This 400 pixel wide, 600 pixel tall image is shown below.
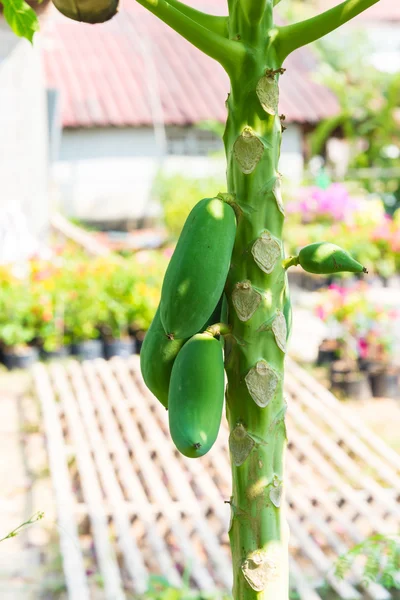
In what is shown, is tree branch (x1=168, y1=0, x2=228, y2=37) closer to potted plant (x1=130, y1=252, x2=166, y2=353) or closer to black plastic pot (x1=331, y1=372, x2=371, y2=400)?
black plastic pot (x1=331, y1=372, x2=371, y2=400)

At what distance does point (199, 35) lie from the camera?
3.02 feet

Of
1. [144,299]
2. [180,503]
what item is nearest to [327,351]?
[144,299]

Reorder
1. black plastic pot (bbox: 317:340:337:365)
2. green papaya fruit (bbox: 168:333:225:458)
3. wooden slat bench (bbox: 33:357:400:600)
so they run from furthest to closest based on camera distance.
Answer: black plastic pot (bbox: 317:340:337:365) → wooden slat bench (bbox: 33:357:400:600) → green papaya fruit (bbox: 168:333:225:458)

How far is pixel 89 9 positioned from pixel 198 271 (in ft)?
1.35

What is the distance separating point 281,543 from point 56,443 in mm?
3300

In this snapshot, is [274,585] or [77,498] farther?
[77,498]

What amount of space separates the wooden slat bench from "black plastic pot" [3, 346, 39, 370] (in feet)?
4.98

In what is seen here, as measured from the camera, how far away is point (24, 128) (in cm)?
886

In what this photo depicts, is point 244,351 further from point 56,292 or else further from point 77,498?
point 56,292

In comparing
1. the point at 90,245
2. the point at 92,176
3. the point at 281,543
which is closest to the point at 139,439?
the point at 281,543

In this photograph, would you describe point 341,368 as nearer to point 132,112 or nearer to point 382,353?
point 382,353

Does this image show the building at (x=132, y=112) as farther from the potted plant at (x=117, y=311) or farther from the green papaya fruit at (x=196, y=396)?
the green papaya fruit at (x=196, y=396)

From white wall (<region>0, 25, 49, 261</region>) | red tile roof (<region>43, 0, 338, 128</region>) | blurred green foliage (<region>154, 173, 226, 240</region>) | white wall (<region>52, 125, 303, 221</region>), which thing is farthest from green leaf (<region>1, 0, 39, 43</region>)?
red tile roof (<region>43, 0, 338, 128</region>)

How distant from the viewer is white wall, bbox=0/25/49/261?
26.4ft
